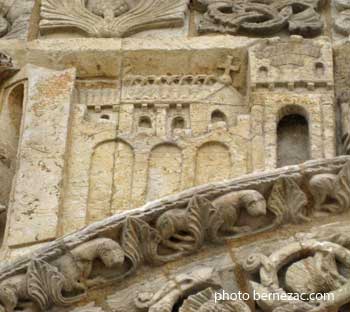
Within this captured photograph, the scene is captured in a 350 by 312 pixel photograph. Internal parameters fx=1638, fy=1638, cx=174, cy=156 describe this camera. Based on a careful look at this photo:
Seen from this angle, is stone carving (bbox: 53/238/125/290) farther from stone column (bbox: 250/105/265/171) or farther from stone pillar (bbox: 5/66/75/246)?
stone column (bbox: 250/105/265/171)

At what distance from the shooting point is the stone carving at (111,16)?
9.27 metres

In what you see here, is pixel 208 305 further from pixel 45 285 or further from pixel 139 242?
pixel 45 285

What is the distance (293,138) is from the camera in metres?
8.64

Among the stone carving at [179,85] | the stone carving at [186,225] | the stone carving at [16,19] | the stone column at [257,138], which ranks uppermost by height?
the stone carving at [16,19]

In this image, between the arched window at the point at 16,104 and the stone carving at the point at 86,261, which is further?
the arched window at the point at 16,104

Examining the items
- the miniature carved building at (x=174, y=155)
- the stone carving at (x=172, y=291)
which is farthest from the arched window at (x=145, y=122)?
the stone carving at (x=172, y=291)

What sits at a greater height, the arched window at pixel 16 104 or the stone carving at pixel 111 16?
the stone carving at pixel 111 16

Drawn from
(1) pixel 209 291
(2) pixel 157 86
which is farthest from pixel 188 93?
(1) pixel 209 291

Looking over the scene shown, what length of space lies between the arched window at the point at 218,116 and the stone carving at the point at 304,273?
115cm

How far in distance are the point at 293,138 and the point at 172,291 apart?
1.36 m

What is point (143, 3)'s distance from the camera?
9453mm

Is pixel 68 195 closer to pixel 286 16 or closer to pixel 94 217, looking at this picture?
pixel 94 217

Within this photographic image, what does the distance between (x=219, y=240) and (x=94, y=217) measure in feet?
2.34

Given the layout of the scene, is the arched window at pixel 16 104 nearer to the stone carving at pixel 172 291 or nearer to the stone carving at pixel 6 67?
the stone carving at pixel 6 67
